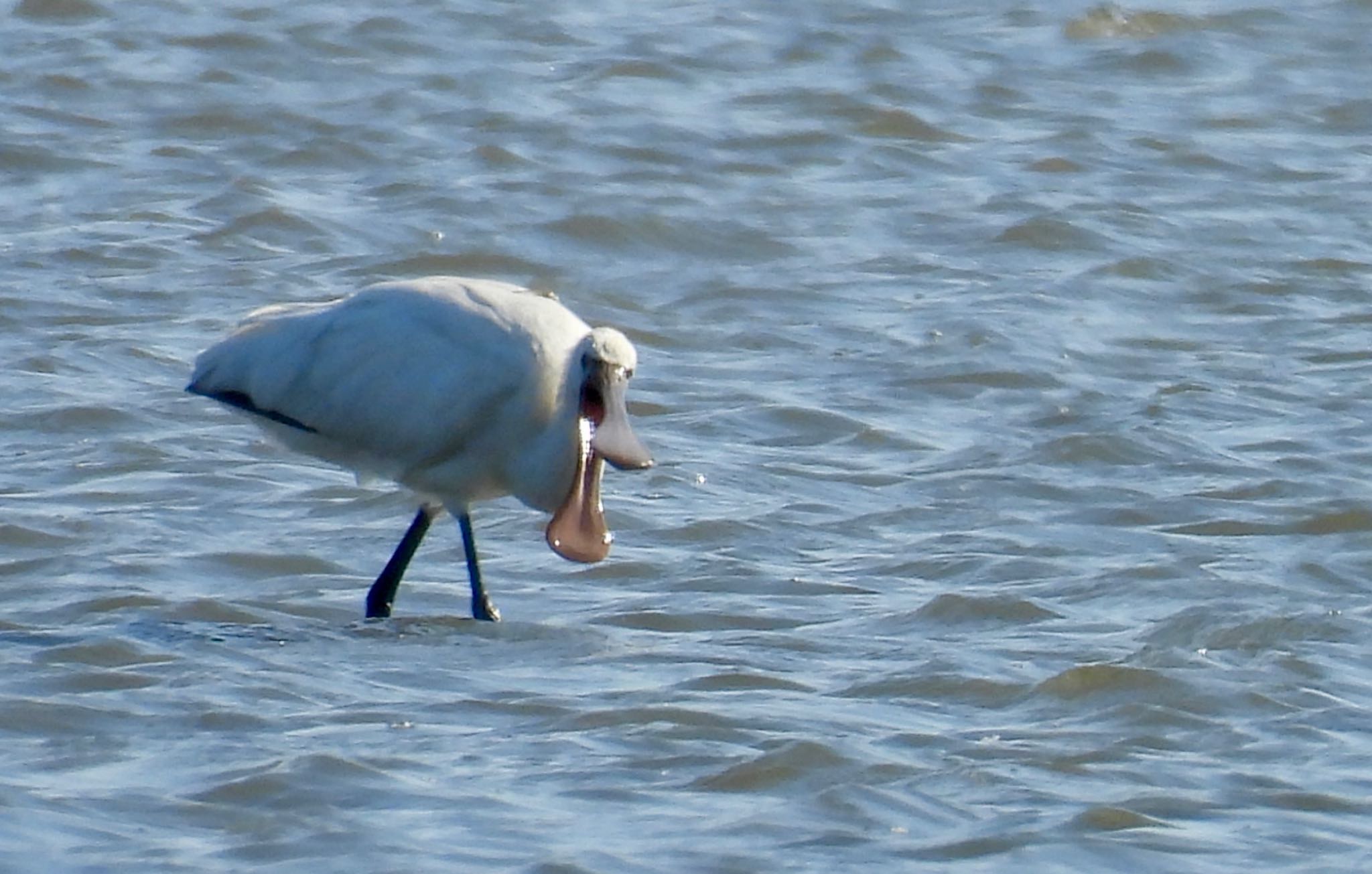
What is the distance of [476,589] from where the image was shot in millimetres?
8148

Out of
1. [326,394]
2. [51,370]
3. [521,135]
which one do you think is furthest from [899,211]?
[326,394]

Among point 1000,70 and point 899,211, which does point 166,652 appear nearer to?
point 899,211

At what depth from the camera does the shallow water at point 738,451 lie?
6344 millimetres

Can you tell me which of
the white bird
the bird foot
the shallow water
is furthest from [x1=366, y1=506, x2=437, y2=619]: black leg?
the bird foot

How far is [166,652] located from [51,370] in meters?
3.23

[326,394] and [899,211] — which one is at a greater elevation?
[326,394]

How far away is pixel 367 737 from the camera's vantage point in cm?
668

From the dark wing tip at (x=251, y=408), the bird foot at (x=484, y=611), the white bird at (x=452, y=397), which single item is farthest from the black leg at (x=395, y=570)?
the dark wing tip at (x=251, y=408)

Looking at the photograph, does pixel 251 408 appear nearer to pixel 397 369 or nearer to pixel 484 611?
pixel 397 369

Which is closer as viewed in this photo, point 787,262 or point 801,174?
point 787,262

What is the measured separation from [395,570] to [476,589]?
25 centimetres

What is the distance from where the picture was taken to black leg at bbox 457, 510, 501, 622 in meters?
8.12

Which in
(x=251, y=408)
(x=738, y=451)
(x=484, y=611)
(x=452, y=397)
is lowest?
(x=738, y=451)

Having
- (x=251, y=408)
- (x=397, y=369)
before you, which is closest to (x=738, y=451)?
(x=397, y=369)
